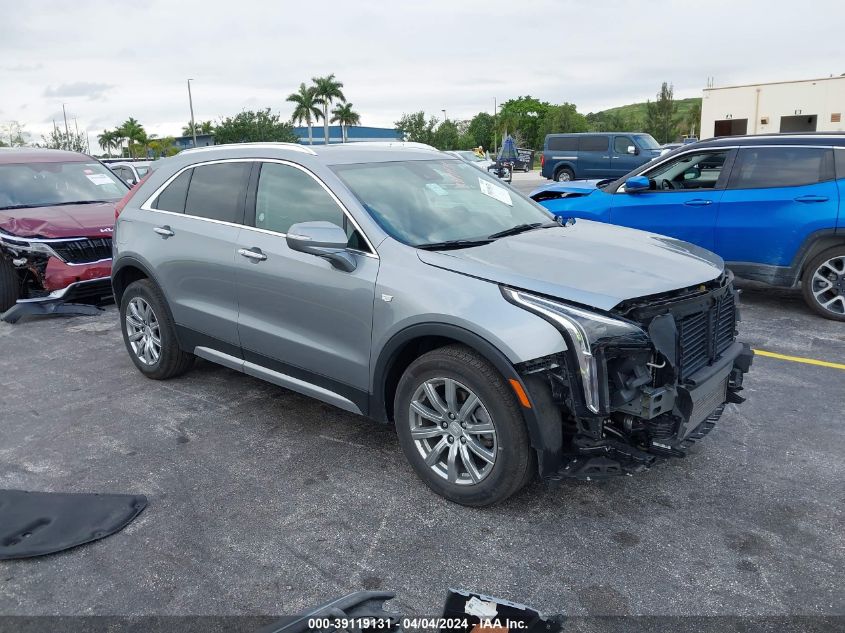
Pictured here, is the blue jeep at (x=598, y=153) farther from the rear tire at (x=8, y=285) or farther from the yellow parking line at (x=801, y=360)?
the rear tire at (x=8, y=285)

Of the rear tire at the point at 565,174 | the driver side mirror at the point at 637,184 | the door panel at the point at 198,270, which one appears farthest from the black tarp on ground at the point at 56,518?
the rear tire at the point at 565,174

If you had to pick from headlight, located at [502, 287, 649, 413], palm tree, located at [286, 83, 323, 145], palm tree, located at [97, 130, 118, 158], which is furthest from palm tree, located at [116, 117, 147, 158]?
headlight, located at [502, 287, 649, 413]

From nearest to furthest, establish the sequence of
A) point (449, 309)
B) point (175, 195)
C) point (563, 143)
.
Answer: point (449, 309)
point (175, 195)
point (563, 143)

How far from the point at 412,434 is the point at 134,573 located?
1442 mm

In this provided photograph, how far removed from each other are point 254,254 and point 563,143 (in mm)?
23257

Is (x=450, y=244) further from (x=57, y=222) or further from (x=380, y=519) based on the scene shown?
(x=57, y=222)

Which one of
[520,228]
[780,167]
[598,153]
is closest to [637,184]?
[780,167]

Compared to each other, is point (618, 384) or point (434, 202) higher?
point (434, 202)

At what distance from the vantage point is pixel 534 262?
364 cm

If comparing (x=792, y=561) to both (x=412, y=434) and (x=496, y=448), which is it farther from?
(x=412, y=434)

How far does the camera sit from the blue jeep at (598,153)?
2433 cm

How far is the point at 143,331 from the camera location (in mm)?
5676

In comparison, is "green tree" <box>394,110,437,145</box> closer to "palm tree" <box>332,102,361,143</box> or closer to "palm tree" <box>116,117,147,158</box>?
"palm tree" <box>332,102,361,143</box>

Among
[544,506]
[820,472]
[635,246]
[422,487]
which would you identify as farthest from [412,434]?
[820,472]
